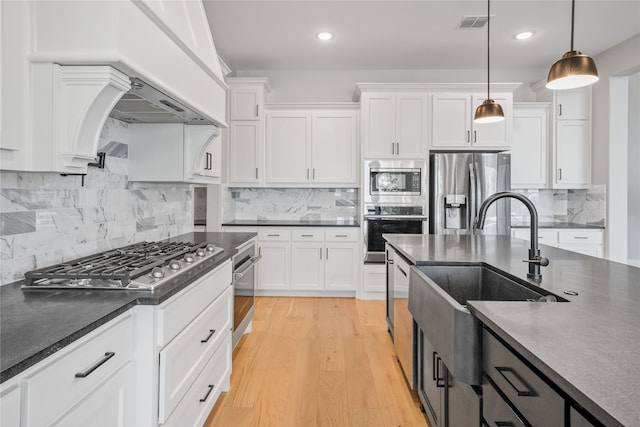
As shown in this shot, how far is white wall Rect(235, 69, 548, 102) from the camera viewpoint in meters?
4.95

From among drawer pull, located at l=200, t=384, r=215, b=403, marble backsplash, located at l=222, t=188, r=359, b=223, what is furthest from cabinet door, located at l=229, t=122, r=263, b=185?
drawer pull, located at l=200, t=384, r=215, b=403

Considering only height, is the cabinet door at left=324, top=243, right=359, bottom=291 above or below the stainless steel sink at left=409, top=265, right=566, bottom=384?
below

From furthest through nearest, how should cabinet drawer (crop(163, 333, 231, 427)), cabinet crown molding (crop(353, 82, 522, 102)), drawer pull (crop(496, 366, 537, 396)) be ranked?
cabinet crown molding (crop(353, 82, 522, 102)) < cabinet drawer (crop(163, 333, 231, 427)) < drawer pull (crop(496, 366, 537, 396))

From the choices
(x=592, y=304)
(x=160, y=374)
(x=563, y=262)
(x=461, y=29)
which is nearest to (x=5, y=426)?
(x=160, y=374)

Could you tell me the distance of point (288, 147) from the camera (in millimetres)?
4703

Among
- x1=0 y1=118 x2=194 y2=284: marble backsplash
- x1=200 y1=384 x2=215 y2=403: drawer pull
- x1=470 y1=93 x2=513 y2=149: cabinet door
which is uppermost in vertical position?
x1=470 y1=93 x2=513 y2=149: cabinet door

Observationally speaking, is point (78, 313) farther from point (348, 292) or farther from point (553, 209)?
point (553, 209)

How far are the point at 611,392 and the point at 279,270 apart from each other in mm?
4032

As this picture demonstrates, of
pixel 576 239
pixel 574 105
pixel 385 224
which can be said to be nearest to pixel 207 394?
pixel 385 224

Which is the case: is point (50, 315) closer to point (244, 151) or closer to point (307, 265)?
point (307, 265)

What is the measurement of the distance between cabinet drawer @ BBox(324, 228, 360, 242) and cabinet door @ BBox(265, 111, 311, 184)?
76 centimetres

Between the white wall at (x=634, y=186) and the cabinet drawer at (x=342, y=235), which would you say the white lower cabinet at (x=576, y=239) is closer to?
the white wall at (x=634, y=186)

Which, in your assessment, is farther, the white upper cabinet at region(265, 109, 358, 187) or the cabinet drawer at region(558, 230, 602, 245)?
the white upper cabinet at region(265, 109, 358, 187)

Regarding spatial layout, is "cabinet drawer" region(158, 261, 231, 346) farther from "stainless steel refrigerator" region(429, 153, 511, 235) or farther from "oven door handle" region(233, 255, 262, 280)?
"stainless steel refrigerator" region(429, 153, 511, 235)
